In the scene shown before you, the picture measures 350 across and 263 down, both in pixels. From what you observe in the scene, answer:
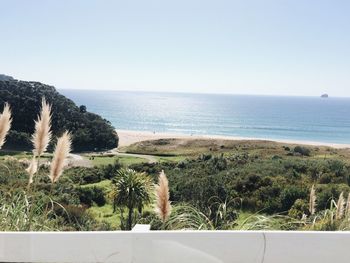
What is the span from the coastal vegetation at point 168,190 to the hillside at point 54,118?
2.05 metres

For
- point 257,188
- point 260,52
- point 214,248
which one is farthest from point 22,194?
point 260,52

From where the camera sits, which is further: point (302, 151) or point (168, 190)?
point (302, 151)

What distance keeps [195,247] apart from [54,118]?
28862 millimetres

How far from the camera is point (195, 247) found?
1471mm

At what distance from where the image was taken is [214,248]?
1.48 m

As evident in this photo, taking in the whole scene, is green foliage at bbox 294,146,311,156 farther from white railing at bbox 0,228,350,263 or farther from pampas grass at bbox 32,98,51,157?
white railing at bbox 0,228,350,263

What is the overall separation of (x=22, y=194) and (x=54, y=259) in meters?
1.27

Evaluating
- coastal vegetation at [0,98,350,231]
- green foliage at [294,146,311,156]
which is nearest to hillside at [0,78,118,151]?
coastal vegetation at [0,98,350,231]

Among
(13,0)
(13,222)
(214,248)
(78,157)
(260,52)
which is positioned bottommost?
(78,157)

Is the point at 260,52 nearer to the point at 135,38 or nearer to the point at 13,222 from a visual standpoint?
the point at 135,38

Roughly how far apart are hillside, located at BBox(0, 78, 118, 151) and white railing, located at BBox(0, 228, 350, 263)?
737 inches

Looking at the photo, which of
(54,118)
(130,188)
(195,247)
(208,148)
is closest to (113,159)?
(54,118)

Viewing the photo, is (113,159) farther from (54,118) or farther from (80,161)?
(54,118)

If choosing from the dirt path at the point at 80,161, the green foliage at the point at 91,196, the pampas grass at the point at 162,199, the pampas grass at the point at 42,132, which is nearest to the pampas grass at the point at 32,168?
the pampas grass at the point at 42,132
